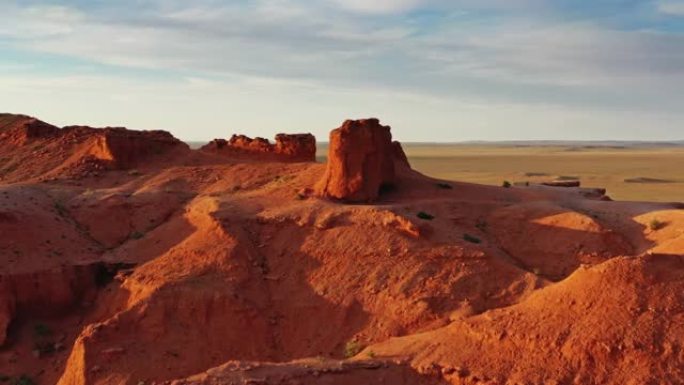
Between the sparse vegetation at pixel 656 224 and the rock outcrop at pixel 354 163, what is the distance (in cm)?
916

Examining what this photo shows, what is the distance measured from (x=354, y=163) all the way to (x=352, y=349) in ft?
28.5

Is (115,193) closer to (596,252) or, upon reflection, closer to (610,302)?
(596,252)

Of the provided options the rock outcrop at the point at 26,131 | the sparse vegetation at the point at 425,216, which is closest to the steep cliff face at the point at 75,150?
the rock outcrop at the point at 26,131

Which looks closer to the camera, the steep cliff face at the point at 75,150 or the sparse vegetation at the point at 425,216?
the sparse vegetation at the point at 425,216

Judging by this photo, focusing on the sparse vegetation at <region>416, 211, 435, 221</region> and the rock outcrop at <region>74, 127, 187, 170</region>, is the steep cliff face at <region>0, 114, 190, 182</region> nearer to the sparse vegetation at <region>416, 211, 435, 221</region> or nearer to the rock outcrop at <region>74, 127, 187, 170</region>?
the rock outcrop at <region>74, 127, 187, 170</region>

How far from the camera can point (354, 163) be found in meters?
28.4

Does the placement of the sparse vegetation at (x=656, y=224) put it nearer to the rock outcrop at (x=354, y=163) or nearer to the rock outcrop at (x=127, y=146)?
the rock outcrop at (x=354, y=163)

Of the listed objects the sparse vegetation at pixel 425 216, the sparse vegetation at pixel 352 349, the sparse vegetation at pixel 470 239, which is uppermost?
the sparse vegetation at pixel 425 216

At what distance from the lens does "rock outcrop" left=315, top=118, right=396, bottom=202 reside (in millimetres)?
28172

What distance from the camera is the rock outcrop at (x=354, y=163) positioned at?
2817 centimetres

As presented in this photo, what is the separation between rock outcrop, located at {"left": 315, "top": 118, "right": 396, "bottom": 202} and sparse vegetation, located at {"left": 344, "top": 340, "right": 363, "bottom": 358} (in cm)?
744

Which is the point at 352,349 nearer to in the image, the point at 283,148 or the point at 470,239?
the point at 470,239

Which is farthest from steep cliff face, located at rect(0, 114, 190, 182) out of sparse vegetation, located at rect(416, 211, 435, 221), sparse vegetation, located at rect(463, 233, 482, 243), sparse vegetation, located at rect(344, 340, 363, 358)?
sparse vegetation, located at rect(344, 340, 363, 358)

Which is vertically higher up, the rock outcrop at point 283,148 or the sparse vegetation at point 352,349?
the rock outcrop at point 283,148
